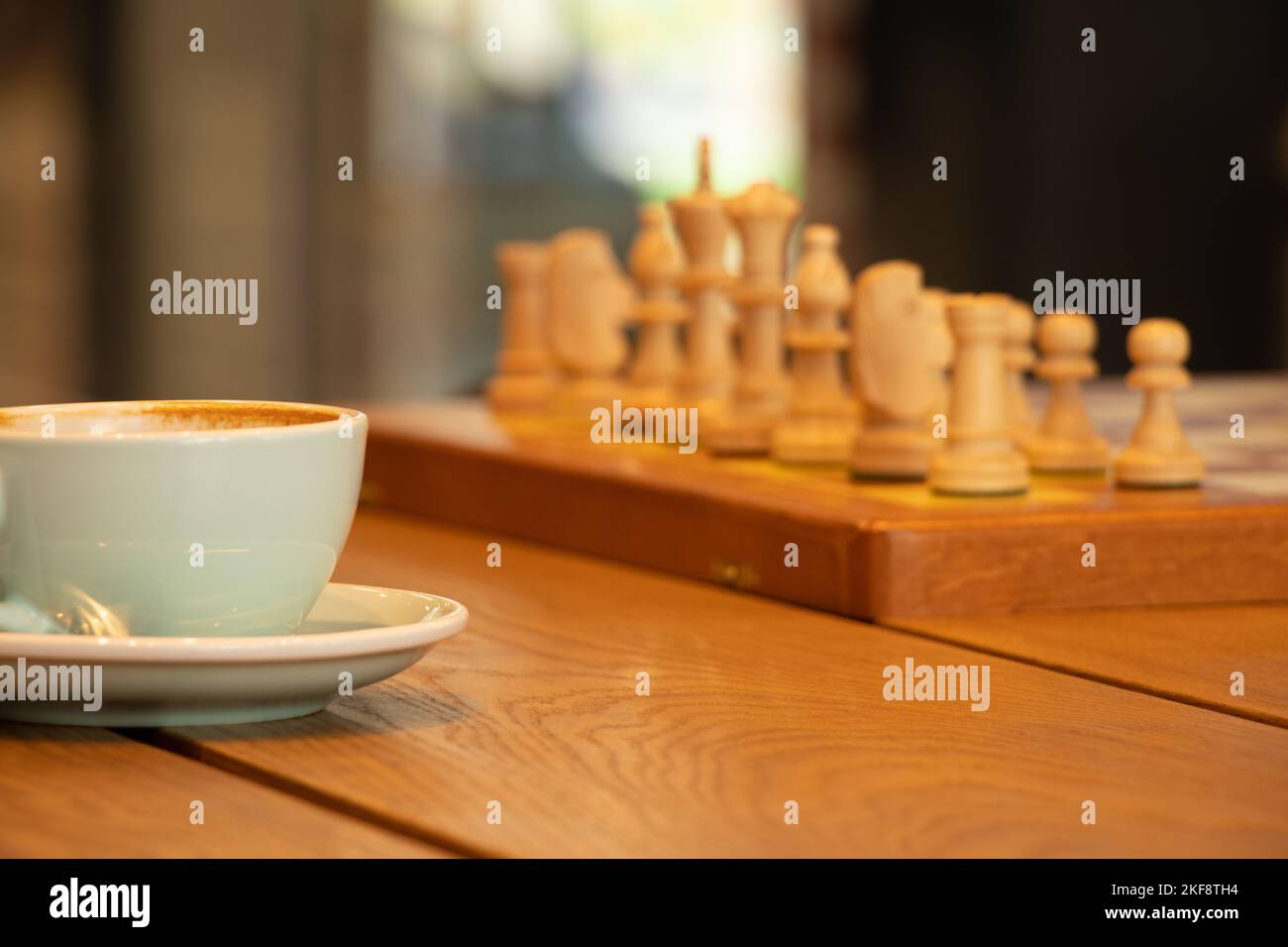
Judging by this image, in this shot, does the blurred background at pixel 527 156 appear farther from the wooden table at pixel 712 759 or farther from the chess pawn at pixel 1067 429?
the wooden table at pixel 712 759

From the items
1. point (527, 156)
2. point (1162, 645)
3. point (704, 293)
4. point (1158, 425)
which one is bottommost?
point (1162, 645)

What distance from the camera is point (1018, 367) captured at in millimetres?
1399

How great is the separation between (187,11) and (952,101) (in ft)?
6.98

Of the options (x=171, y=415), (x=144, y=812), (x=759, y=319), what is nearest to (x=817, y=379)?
(x=759, y=319)

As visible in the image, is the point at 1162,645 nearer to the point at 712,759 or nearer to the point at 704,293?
the point at 712,759

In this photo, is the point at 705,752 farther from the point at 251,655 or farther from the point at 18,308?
the point at 18,308

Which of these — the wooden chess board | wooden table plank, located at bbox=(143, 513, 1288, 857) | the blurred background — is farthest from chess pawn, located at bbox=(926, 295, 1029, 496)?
the blurred background

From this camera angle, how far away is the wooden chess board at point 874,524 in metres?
1.03

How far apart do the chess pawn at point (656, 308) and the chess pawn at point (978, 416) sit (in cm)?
45

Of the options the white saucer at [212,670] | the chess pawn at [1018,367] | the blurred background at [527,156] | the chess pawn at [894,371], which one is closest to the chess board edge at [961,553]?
the chess pawn at [894,371]

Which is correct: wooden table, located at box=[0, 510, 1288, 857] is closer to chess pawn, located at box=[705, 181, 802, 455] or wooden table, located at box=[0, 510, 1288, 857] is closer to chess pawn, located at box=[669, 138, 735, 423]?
chess pawn, located at box=[705, 181, 802, 455]

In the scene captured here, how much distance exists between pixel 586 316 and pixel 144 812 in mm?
1089
